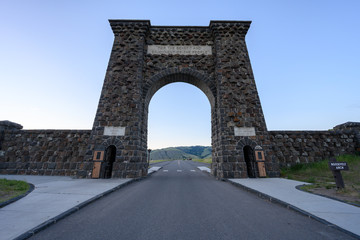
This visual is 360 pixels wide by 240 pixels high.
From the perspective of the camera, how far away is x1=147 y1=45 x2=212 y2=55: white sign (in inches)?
426

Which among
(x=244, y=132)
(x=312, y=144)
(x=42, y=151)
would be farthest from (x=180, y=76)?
(x=42, y=151)

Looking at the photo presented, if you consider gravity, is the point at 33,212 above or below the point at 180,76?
below

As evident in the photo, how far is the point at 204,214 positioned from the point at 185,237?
106cm

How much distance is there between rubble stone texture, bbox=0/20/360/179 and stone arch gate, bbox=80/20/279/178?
0.06m

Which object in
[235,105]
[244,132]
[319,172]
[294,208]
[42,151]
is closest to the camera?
[294,208]

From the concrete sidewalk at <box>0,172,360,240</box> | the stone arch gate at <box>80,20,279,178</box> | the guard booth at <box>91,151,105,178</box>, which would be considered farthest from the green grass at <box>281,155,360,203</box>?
the guard booth at <box>91,151,105,178</box>

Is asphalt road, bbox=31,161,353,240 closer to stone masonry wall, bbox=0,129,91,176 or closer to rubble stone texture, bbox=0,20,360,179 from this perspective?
rubble stone texture, bbox=0,20,360,179

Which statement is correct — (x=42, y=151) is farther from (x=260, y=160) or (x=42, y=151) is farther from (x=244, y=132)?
(x=260, y=160)

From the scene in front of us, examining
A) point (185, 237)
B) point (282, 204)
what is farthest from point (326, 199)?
point (185, 237)

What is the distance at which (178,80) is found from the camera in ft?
36.8

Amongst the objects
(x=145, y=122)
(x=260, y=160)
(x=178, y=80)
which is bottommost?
(x=260, y=160)

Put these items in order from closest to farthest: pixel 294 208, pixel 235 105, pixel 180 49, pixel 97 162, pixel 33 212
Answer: pixel 33 212 < pixel 294 208 < pixel 97 162 < pixel 235 105 < pixel 180 49

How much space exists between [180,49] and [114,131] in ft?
23.8

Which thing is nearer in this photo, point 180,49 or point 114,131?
point 114,131
